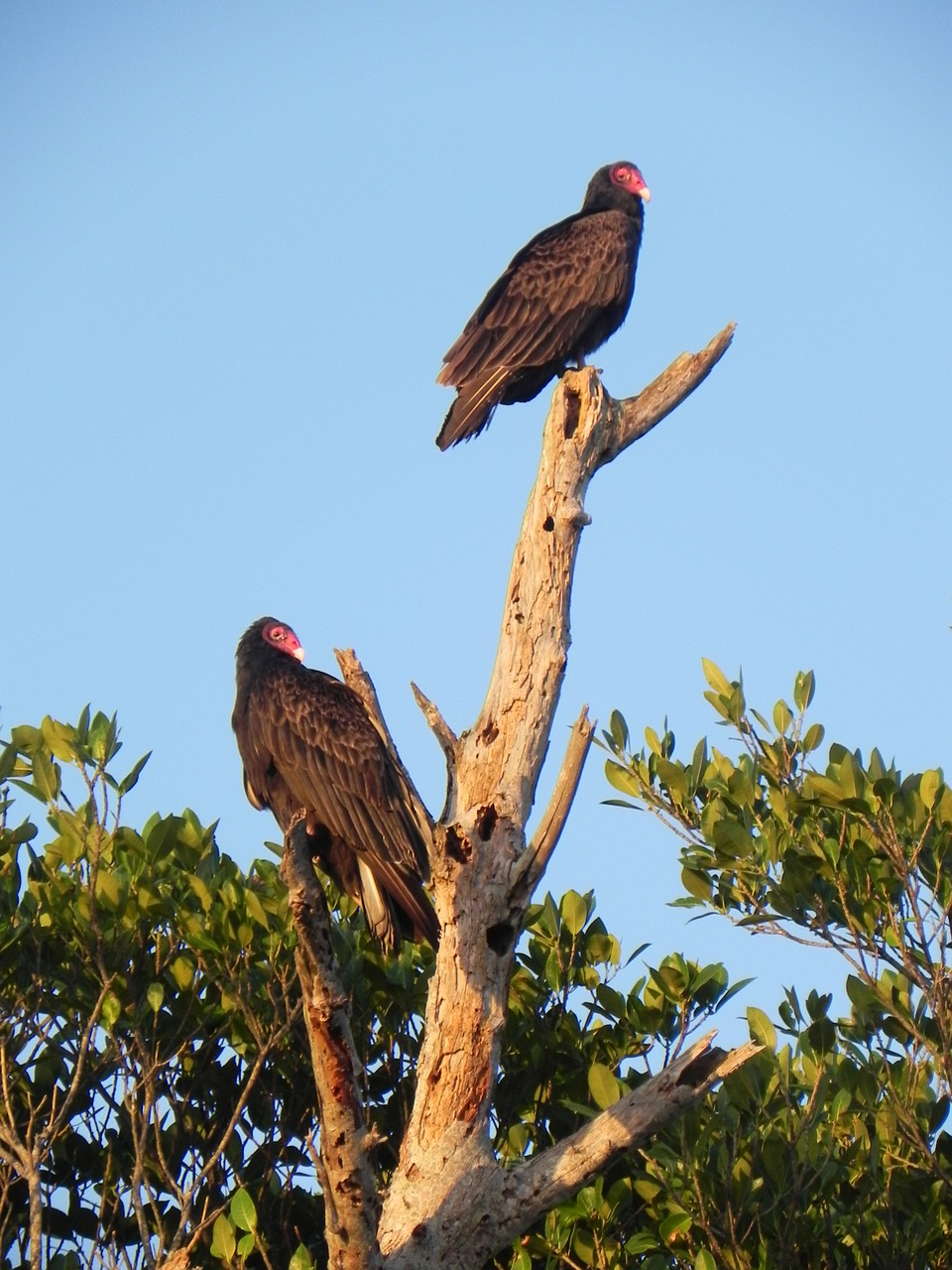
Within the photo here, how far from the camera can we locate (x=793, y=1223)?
436 cm

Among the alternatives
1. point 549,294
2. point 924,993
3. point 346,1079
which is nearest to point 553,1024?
point 924,993

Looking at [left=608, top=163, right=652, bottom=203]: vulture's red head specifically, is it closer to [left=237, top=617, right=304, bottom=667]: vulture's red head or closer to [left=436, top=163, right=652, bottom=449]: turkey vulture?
[left=436, top=163, right=652, bottom=449]: turkey vulture

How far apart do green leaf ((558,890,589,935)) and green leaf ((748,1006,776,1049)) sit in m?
0.67

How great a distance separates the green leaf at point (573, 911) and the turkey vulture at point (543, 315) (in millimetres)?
1818

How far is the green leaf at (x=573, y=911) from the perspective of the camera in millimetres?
5055

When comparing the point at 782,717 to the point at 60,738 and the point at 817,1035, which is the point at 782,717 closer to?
the point at 817,1035

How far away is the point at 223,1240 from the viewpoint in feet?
13.1

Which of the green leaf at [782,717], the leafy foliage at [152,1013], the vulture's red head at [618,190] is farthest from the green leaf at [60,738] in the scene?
the vulture's red head at [618,190]

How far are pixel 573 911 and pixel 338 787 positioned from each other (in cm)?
93

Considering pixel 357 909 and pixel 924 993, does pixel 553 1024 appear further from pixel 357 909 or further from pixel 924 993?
pixel 924 993

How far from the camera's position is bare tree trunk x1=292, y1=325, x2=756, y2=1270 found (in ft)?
11.8

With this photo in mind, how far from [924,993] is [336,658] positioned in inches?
82.5

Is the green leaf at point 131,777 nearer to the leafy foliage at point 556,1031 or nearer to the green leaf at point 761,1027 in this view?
the leafy foliage at point 556,1031

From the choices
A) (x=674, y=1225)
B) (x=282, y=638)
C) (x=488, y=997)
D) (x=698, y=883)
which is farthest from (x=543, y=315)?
(x=674, y=1225)
